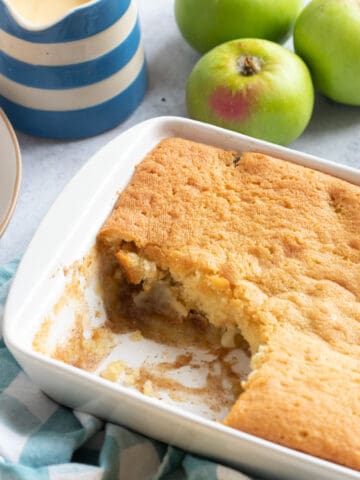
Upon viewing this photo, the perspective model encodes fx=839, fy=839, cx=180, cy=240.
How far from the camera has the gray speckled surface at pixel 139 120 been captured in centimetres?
209

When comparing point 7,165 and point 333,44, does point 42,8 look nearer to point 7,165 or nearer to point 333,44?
point 7,165

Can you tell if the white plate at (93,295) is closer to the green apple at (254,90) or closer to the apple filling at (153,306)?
the apple filling at (153,306)

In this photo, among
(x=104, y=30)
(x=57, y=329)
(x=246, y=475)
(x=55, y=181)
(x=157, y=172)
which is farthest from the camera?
(x=55, y=181)

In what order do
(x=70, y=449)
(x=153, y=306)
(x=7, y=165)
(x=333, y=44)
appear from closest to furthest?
1. (x=70, y=449)
2. (x=153, y=306)
3. (x=7, y=165)
4. (x=333, y=44)

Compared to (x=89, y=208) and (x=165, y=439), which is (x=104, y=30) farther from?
(x=165, y=439)

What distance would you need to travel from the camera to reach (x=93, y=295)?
5.77 ft

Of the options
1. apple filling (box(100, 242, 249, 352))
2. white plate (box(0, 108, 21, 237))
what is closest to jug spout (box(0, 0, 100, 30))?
white plate (box(0, 108, 21, 237))

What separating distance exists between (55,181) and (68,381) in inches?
30.6

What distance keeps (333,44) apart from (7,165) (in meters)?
0.87

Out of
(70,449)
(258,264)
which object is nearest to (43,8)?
(258,264)

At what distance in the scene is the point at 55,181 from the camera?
2160 mm

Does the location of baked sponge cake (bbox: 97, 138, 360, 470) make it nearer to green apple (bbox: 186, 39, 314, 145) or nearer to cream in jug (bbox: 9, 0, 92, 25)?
green apple (bbox: 186, 39, 314, 145)

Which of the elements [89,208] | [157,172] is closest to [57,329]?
[89,208]

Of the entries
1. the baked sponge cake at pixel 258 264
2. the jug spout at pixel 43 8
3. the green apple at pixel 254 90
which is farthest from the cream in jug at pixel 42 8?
the baked sponge cake at pixel 258 264
